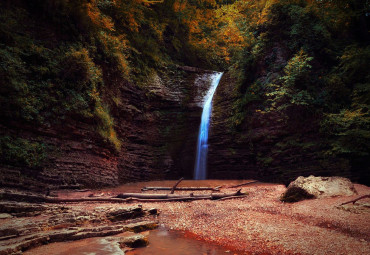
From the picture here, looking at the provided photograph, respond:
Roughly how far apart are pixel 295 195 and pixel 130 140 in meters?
9.93

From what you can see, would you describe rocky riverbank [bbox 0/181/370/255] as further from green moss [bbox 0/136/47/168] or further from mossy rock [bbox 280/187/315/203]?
green moss [bbox 0/136/47/168]

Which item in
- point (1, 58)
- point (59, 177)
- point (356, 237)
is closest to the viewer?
point (356, 237)

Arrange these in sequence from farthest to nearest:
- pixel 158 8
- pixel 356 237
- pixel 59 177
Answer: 1. pixel 158 8
2. pixel 59 177
3. pixel 356 237

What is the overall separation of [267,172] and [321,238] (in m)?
8.21

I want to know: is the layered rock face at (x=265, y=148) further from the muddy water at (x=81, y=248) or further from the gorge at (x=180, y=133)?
the muddy water at (x=81, y=248)

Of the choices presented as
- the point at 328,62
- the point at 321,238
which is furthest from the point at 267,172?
the point at 321,238

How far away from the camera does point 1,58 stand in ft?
24.5

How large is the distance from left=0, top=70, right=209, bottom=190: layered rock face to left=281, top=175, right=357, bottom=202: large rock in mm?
8054

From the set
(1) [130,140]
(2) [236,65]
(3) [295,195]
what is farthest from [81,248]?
(2) [236,65]

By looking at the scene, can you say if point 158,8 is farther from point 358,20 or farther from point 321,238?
point 321,238

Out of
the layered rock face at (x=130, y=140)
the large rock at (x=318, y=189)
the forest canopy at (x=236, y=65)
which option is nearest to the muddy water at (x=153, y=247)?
the large rock at (x=318, y=189)

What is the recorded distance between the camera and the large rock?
7.04 metres

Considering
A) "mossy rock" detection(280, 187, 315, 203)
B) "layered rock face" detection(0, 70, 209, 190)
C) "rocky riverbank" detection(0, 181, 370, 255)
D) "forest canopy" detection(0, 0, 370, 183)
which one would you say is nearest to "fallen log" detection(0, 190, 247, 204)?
"rocky riverbank" detection(0, 181, 370, 255)

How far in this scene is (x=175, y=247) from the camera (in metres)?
4.07
